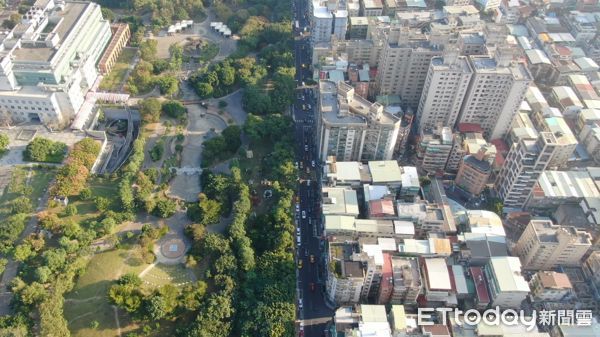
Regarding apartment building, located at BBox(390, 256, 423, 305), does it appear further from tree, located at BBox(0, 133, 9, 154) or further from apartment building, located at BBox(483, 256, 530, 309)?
tree, located at BBox(0, 133, 9, 154)

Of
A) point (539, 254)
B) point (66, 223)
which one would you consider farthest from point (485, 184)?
point (66, 223)

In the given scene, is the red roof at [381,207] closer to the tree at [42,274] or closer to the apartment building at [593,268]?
the apartment building at [593,268]

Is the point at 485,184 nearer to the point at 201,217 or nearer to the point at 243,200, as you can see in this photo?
the point at 243,200

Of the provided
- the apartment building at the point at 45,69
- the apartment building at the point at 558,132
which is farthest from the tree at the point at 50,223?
the apartment building at the point at 558,132

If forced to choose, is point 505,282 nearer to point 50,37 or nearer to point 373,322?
point 373,322

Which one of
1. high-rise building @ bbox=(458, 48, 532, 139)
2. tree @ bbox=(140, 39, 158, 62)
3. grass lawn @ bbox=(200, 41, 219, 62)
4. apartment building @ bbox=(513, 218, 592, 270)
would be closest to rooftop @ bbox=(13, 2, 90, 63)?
tree @ bbox=(140, 39, 158, 62)

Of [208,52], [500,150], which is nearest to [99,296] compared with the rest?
[208,52]
